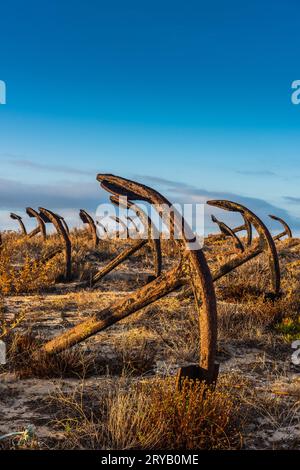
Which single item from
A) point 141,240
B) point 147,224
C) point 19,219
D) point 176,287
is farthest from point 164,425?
point 19,219

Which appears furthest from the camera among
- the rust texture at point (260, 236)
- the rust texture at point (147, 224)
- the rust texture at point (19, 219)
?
the rust texture at point (19, 219)

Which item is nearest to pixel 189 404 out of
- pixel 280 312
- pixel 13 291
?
pixel 280 312

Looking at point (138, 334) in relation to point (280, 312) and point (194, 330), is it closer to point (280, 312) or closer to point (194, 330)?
point (194, 330)

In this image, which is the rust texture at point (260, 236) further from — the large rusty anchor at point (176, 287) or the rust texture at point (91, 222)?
the rust texture at point (91, 222)

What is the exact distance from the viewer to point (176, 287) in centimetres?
380

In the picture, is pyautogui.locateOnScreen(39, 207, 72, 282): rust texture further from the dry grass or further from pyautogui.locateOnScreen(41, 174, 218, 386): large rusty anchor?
the dry grass

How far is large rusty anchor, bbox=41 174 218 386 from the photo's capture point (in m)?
3.36

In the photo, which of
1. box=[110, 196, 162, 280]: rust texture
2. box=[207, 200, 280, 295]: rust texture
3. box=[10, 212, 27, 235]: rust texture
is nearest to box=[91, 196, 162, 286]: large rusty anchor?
box=[110, 196, 162, 280]: rust texture

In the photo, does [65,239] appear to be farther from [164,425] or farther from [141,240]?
[164,425]

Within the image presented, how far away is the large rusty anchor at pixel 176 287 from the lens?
3.36 metres

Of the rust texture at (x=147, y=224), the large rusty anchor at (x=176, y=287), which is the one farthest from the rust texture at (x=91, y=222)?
the large rusty anchor at (x=176, y=287)

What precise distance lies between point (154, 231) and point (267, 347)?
7.80ft

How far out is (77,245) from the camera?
15547 millimetres

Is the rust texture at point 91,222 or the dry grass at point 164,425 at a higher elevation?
the rust texture at point 91,222
